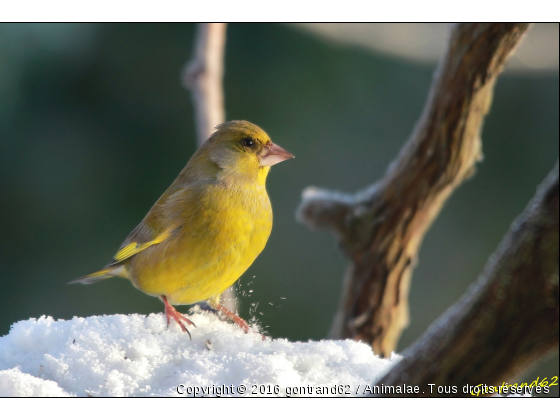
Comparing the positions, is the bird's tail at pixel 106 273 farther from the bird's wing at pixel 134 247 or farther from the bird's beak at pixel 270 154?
the bird's beak at pixel 270 154

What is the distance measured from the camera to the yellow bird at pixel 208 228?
1962 millimetres

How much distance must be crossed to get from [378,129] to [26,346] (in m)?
3.60

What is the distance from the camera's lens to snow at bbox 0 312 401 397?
5.68 feet

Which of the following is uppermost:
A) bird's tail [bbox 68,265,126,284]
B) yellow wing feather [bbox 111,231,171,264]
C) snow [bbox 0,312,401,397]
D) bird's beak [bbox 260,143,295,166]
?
bird's beak [bbox 260,143,295,166]

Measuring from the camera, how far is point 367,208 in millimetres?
3002

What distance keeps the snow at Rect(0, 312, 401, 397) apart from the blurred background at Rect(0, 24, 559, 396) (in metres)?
1.89

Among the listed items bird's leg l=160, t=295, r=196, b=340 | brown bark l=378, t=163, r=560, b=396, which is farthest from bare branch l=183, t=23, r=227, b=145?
brown bark l=378, t=163, r=560, b=396

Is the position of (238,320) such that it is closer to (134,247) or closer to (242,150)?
(134,247)

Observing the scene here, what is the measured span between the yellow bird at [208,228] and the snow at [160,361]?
0.14m

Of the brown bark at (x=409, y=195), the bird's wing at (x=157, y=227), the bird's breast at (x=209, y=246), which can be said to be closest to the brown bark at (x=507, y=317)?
the bird's breast at (x=209, y=246)

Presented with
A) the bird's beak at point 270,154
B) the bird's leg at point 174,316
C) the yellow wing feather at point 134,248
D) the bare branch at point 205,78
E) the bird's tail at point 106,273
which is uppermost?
the bare branch at point 205,78

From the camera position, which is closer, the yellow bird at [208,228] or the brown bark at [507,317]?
the brown bark at [507,317]

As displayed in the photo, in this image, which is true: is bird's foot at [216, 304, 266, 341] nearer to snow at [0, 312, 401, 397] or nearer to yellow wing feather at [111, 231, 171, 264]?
snow at [0, 312, 401, 397]

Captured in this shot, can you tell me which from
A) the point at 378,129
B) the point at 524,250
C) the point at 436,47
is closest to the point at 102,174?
the point at 378,129
